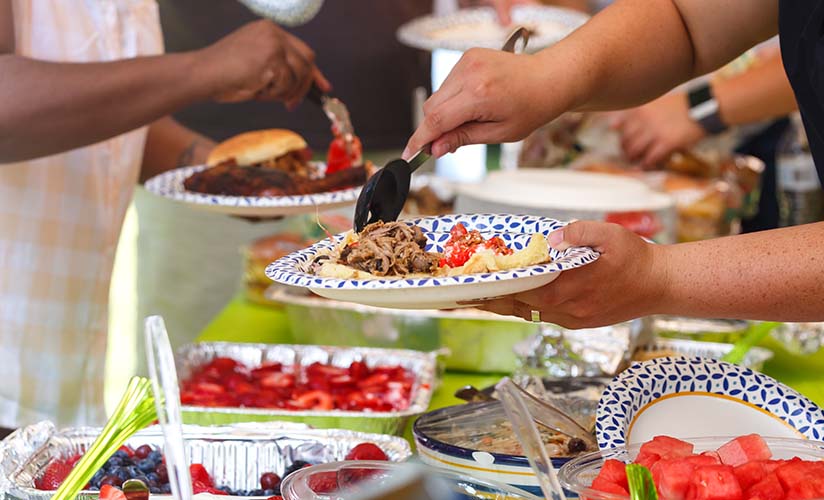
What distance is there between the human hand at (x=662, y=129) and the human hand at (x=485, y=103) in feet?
5.52

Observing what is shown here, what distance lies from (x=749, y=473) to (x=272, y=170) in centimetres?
93

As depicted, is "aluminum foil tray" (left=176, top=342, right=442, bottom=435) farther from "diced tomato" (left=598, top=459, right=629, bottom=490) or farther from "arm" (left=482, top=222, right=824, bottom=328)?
"diced tomato" (left=598, top=459, right=629, bottom=490)

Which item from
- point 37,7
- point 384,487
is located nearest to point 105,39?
point 37,7

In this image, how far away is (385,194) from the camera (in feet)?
4.09

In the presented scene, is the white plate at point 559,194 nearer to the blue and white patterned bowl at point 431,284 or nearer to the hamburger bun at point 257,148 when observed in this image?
the hamburger bun at point 257,148

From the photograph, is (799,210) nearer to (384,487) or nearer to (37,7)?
(37,7)

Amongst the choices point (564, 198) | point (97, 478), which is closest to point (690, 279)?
point (97, 478)

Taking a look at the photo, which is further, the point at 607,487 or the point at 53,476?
the point at 53,476

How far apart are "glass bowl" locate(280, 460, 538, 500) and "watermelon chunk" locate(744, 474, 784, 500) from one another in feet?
0.64

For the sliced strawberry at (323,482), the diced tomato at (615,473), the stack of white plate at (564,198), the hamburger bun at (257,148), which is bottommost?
the stack of white plate at (564,198)

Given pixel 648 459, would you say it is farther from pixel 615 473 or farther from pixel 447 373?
pixel 447 373

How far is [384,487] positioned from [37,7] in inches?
54.3

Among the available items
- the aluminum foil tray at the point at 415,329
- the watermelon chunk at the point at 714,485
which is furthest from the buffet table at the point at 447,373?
the watermelon chunk at the point at 714,485

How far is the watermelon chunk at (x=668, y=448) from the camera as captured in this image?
0.96 meters
